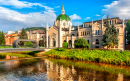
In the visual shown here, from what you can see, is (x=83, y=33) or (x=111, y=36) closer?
(x=111, y=36)

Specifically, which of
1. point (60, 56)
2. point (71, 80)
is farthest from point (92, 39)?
point (71, 80)

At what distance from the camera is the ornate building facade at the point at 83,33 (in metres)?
47.3

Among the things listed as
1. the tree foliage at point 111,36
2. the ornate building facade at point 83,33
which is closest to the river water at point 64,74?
the tree foliage at point 111,36

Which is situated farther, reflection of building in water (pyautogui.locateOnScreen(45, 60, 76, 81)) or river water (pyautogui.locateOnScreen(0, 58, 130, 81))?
reflection of building in water (pyautogui.locateOnScreen(45, 60, 76, 81))

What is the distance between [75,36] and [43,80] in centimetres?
4382

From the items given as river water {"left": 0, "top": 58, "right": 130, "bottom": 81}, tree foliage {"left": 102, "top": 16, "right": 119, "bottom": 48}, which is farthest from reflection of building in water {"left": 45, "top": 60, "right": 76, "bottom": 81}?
tree foliage {"left": 102, "top": 16, "right": 119, "bottom": 48}

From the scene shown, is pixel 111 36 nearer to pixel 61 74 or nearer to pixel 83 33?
pixel 83 33

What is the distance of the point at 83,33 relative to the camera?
5656cm

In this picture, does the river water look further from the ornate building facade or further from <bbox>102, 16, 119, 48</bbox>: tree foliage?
the ornate building facade

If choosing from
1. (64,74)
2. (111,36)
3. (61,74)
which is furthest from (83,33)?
(61,74)

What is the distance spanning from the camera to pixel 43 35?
72.6 m

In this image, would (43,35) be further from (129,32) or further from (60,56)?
(129,32)

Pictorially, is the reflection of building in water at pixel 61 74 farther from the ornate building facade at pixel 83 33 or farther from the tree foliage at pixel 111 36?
the ornate building facade at pixel 83 33

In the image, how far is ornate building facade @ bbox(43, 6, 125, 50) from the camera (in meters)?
Result: 47.3
